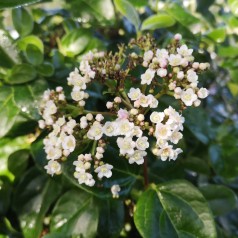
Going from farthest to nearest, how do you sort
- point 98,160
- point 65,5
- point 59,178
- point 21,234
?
point 65,5 → point 21,234 → point 59,178 → point 98,160

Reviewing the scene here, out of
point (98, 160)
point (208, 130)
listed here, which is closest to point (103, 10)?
point (208, 130)

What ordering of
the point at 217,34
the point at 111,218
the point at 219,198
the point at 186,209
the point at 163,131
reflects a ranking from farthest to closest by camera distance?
the point at 217,34 → the point at 219,198 → the point at 111,218 → the point at 186,209 → the point at 163,131

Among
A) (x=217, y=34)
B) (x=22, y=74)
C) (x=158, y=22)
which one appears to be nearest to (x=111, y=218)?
(x=22, y=74)

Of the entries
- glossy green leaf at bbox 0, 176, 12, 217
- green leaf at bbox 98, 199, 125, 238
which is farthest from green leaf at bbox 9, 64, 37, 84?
green leaf at bbox 98, 199, 125, 238

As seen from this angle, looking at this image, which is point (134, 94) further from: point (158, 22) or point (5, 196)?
point (5, 196)

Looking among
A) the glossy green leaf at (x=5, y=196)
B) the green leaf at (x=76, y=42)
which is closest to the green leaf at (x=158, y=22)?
the green leaf at (x=76, y=42)

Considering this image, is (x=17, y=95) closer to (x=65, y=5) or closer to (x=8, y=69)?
(x=8, y=69)

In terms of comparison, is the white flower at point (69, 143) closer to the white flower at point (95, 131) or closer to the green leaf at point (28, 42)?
the white flower at point (95, 131)
